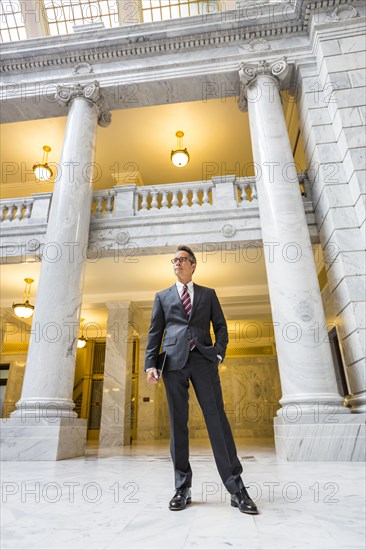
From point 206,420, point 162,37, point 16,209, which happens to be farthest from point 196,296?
point 162,37

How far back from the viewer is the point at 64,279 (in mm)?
7059

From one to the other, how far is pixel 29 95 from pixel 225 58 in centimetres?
486

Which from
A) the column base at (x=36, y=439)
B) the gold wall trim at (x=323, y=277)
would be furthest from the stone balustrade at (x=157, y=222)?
the column base at (x=36, y=439)

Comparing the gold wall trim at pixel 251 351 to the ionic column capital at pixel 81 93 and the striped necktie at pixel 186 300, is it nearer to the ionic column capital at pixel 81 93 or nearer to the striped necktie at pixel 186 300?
the ionic column capital at pixel 81 93

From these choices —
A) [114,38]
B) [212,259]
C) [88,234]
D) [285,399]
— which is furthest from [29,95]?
[285,399]

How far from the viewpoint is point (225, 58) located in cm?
878

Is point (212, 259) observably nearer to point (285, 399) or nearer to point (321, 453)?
point (285, 399)

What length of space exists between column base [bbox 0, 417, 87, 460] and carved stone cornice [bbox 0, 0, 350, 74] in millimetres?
8303

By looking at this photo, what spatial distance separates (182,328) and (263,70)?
7.59 metres

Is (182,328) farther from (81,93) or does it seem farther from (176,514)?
(81,93)

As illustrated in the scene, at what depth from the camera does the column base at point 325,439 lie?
206 inches

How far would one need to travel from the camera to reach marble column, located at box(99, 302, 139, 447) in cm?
1112

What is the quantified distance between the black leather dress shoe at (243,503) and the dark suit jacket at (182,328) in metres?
0.89

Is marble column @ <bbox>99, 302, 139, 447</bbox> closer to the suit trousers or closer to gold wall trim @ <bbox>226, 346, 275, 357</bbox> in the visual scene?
gold wall trim @ <bbox>226, 346, 275, 357</bbox>
